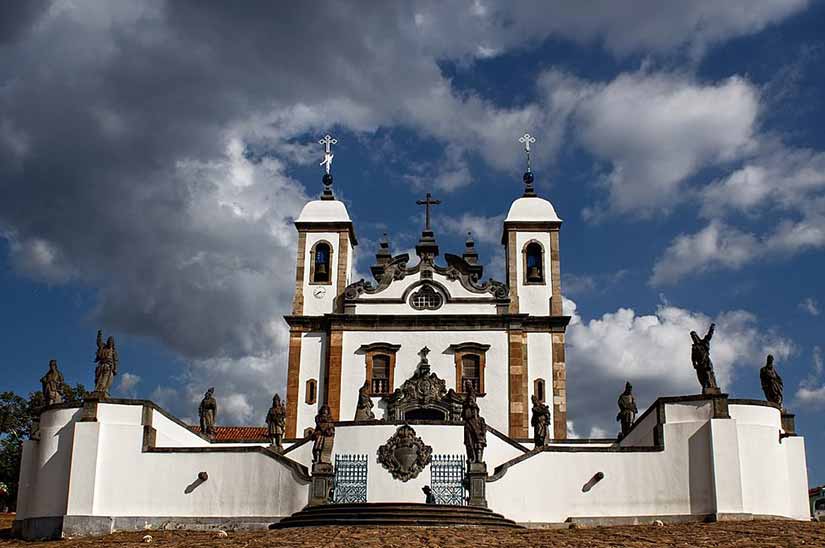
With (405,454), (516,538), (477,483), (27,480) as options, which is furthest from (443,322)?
(516,538)

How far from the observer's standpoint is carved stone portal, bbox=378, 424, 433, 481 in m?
23.9

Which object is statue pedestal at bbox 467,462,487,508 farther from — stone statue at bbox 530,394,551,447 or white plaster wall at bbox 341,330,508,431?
white plaster wall at bbox 341,330,508,431

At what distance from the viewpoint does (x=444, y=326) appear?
116 ft

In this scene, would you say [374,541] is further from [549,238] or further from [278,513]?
[549,238]

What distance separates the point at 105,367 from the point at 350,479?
6.79 metres

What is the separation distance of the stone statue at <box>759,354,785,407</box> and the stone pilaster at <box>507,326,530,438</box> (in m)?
10.2

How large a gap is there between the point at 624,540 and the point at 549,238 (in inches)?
839

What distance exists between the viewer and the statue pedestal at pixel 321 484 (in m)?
23.5

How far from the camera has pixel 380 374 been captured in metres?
35.2

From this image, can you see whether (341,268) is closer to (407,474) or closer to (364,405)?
(364,405)

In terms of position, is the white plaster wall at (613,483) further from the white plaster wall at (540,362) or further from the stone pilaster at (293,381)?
the stone pilaster at (293,381)

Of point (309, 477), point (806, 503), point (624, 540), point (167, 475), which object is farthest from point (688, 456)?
point (167, 475)

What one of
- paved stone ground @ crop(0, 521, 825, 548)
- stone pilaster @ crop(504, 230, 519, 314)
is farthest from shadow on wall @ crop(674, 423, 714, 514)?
stone pilaster @ crop(504, 230, 519, 314)

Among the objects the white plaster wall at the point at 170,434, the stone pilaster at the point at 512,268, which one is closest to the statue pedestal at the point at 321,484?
the white plaster wall at the point at 170,434
